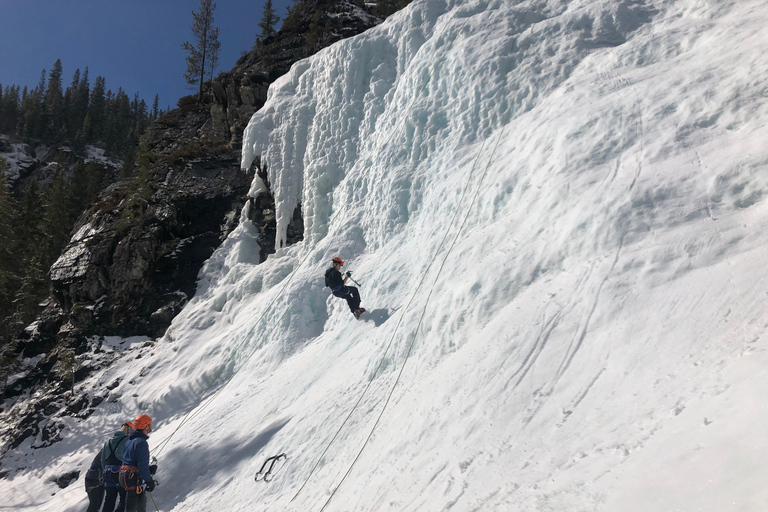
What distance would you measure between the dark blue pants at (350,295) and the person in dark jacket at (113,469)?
159 inches

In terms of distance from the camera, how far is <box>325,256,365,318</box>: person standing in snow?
8.52m

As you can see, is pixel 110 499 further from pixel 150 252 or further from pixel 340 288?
pixel 150 252

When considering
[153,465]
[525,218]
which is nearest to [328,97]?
[525,218]

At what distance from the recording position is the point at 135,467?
231 inches

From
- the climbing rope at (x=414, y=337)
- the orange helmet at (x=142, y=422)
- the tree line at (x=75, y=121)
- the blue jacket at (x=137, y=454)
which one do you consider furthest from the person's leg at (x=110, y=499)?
the tree line at (x=75, y=121)

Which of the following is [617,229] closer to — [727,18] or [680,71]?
[680,71]

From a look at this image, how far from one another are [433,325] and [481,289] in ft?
2.95

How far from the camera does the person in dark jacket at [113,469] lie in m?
6.07

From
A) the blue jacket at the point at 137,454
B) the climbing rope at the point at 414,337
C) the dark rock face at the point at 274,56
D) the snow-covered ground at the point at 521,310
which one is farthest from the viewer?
the dark rock face at the point at 274,56

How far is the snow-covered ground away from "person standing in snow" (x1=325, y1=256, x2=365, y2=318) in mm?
282

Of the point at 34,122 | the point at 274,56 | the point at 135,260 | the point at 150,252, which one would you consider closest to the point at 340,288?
the point at 150,252

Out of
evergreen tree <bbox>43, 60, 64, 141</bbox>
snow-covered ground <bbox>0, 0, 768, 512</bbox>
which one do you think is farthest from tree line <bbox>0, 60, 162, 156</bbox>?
snow-covered ground <bbox>0, 0, 768, 512</bbox>

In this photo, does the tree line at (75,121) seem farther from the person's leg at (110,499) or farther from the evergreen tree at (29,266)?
the person's leg at (110,499)

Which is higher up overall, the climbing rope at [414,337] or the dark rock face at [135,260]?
the dark rock face at [135,260]
